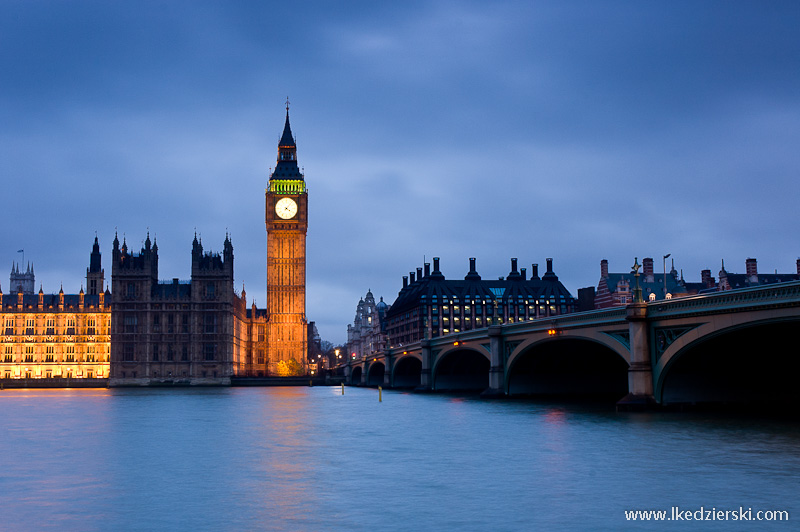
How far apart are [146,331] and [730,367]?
140 meters

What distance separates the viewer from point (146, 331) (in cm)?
17150

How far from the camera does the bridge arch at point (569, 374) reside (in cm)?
7794

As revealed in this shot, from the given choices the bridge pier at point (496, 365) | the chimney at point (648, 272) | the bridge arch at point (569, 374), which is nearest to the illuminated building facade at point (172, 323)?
the chimney at point (648, 272)

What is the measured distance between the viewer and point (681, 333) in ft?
153

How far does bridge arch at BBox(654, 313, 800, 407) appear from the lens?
45469mm

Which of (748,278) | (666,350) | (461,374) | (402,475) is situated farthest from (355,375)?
(402,475)

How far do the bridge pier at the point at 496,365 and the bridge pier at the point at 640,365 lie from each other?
26.5 m

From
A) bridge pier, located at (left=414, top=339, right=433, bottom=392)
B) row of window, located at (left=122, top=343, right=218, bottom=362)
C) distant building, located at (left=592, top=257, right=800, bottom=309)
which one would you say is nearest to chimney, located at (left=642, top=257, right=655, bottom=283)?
distant building, located at (left=592, top=257, right=800, bottom=309)

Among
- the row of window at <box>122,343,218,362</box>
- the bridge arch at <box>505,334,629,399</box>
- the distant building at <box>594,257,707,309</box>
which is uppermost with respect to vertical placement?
the distant building at <box>594,257,707,309</box>

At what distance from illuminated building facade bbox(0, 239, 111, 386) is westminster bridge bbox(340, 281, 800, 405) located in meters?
127

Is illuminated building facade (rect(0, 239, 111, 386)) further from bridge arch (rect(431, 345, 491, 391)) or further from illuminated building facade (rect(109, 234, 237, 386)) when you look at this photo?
bridge arch (rect(431, 345, 491, 391))

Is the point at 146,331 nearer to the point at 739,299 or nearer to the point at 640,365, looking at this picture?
the point at 640,365

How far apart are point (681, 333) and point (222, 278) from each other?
138760mm

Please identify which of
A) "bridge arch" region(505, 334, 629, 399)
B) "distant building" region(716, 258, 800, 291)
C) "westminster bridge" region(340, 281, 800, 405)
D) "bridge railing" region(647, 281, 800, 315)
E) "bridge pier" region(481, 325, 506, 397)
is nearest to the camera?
"bridge railing" region(647, 281, 800, 315)
